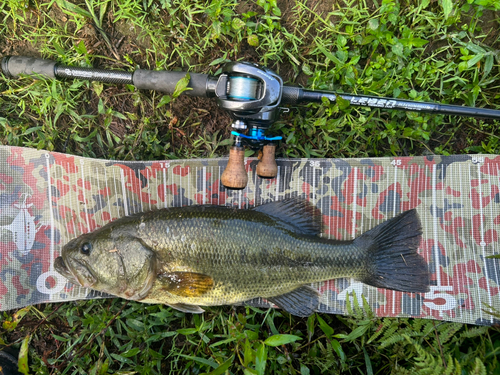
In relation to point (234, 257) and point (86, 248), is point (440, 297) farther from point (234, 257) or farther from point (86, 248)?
point (86, 248)

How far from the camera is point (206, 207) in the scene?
108 inches

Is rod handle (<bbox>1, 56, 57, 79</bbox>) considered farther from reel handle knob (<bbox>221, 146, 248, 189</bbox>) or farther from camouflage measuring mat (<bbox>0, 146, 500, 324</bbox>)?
reel handle knob (<bbox>221, 146, 248, 189</bbox>)

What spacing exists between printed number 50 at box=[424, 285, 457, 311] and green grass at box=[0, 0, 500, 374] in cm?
22

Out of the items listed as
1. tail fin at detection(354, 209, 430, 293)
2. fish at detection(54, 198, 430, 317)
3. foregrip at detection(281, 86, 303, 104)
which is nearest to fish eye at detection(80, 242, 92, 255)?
fish at detection(54, 198, 430, 317)

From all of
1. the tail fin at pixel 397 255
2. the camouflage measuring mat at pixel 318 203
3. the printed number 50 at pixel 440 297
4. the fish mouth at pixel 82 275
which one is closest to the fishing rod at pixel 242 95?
the camouflage measuring mat at pixel 318 203

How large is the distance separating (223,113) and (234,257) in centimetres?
146

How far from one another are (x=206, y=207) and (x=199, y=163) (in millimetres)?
532

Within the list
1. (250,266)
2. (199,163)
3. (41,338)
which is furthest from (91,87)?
(41,338)

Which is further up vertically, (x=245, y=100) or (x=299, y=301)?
(x=245, y=100)

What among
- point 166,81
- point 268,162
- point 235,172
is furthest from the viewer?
point 166,81

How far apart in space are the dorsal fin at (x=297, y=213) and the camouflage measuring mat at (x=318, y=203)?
16 centimetres

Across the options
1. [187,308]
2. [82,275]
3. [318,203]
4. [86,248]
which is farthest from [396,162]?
[82,275]

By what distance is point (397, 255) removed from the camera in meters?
2.76

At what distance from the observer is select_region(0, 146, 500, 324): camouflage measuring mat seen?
114 inches
